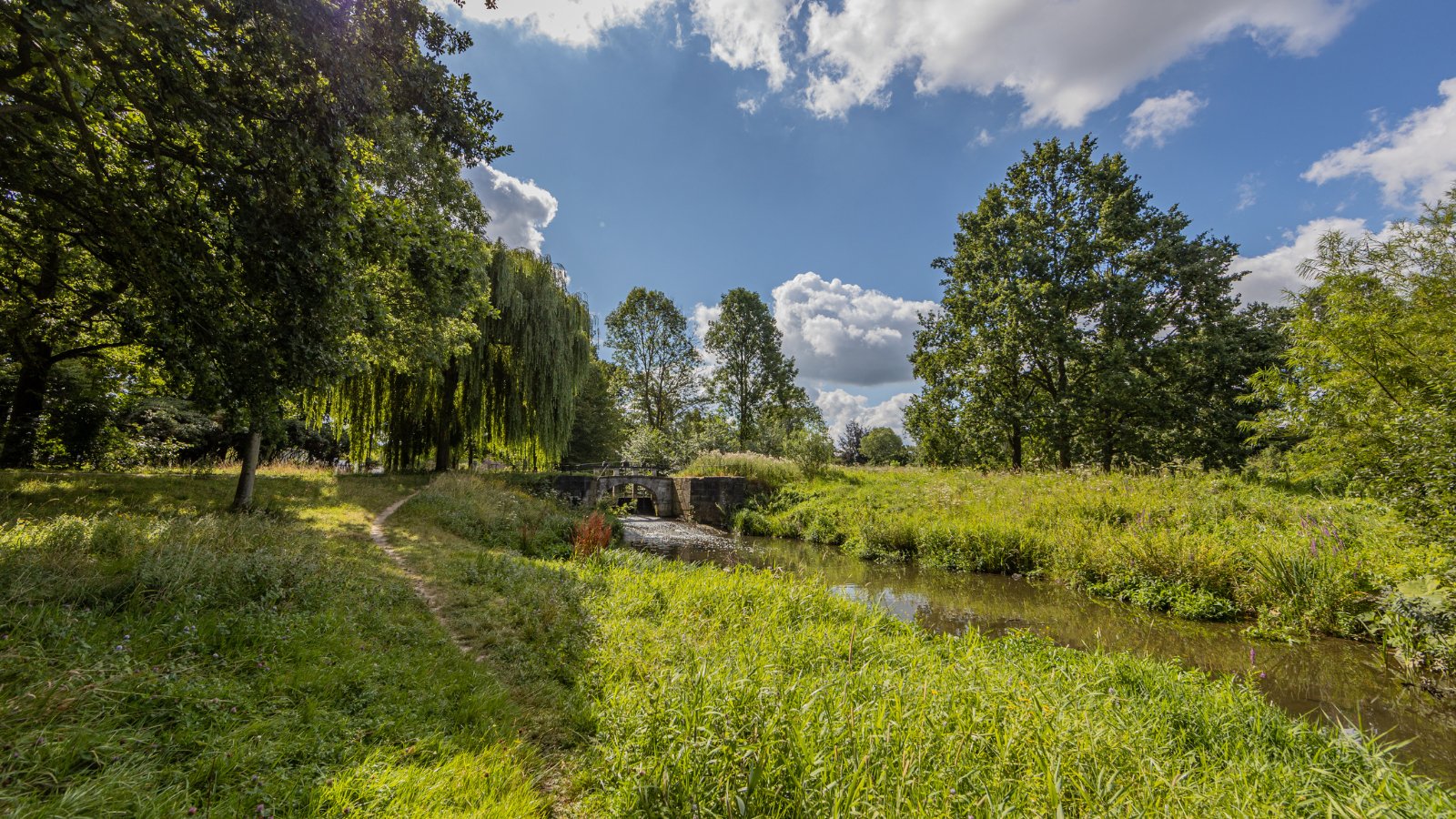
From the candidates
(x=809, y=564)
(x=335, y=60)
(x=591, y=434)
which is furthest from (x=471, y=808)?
(x=591, y=434)

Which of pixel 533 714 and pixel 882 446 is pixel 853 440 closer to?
pixel 882 446

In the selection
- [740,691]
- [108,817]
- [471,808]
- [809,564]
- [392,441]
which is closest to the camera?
[108,817]

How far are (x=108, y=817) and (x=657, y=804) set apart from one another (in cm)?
204

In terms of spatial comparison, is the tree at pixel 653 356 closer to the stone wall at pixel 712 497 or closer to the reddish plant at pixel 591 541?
the stone wall at pixel 712 497

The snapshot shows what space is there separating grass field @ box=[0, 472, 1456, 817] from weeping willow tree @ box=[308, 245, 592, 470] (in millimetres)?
10977

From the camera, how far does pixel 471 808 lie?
2412 millimetres

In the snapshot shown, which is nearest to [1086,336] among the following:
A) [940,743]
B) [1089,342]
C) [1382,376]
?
[1089,342]

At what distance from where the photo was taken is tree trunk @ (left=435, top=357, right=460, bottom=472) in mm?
16250

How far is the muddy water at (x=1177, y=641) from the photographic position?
4480mm

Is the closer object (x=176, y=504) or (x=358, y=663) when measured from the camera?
(x=358, y=663)

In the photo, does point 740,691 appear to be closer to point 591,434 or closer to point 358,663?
point 358,663

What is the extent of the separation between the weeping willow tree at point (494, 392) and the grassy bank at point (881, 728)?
11898 mm

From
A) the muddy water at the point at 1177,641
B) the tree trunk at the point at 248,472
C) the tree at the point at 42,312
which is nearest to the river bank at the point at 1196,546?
the muddy water at the point at 1177,641

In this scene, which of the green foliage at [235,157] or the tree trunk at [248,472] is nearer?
the green foliage at [235,157]
